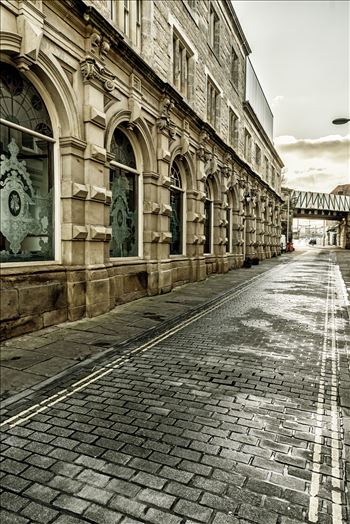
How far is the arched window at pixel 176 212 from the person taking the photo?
→ 13719 mm

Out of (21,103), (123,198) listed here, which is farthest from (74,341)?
(123,198)

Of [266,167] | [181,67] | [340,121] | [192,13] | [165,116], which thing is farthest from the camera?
[266,167]

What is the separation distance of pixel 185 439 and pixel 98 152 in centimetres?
668

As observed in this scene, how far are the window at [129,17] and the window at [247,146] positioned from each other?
15804mm

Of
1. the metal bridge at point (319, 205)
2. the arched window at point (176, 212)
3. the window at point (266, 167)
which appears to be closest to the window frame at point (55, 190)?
the arched window at point (176, 212)

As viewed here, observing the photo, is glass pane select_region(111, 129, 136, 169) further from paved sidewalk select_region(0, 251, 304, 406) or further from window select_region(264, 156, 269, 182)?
window select_region(264, 156, 269, 182)

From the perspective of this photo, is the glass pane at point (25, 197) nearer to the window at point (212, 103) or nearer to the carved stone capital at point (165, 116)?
the carved stone capital at point (165, 116)

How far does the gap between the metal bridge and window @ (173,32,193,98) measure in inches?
1910

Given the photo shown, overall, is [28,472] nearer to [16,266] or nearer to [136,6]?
[16,266]

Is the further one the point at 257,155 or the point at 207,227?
the point at 257,155

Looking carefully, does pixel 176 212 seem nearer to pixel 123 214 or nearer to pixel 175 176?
pixel 175 176

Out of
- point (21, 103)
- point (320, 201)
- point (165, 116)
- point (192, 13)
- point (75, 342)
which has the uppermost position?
point (192, 13)

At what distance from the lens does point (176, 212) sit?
560 inches

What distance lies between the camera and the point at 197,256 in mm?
15195
